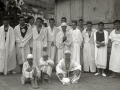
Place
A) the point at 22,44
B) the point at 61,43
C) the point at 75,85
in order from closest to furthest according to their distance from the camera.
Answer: the point at 75,85
the point at 22,44
the point at 61,43

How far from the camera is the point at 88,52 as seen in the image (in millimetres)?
7324

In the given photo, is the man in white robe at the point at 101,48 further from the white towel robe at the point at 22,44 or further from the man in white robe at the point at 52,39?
the white towel robe at the point at 22,44

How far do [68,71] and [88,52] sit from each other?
5.76ft

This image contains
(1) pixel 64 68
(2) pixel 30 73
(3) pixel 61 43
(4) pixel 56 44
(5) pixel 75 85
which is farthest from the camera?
(4) pixel 56 44

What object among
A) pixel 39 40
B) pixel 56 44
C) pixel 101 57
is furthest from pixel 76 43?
pixel 39 40

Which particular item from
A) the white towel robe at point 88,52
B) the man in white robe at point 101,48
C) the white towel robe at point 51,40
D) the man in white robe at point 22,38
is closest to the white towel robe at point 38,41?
the man in white robe at point 22,38

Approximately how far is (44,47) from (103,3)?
3187mm

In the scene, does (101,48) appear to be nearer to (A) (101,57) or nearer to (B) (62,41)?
(A) (101,57)

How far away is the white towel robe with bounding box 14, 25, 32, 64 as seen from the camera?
22.5 feet

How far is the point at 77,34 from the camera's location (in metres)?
7.13

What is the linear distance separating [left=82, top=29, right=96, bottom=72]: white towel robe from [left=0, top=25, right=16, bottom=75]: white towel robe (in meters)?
2.81

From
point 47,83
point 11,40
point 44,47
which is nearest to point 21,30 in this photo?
point 11,40

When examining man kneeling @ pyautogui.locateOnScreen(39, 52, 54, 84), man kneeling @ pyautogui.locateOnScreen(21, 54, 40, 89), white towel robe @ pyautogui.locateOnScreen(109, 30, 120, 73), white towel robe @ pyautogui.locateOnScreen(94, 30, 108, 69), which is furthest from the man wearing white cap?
man kneeling @ pyautogui.locateOnScreen(21, 54, 40, 89)

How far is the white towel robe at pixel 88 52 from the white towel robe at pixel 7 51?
2.81 metres
